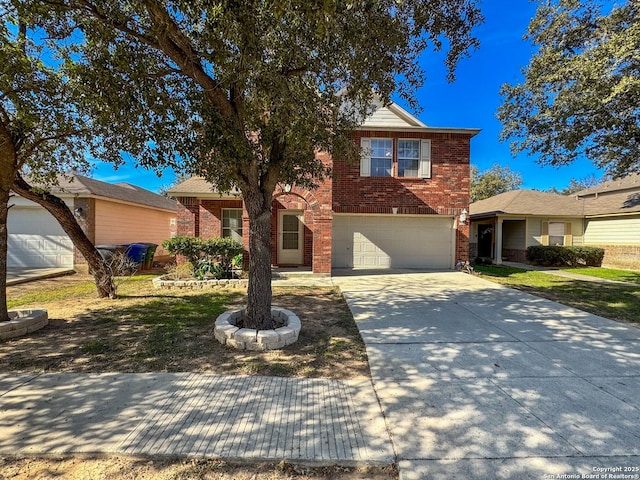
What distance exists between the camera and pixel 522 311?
6.58 m

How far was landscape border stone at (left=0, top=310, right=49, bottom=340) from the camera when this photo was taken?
4793 mm

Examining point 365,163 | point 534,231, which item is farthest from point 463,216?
point 534,231

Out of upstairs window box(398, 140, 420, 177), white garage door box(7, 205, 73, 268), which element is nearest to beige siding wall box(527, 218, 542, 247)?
upstairs window box(398, 140, 420, 177)

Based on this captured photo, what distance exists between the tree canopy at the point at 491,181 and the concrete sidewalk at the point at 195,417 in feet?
112

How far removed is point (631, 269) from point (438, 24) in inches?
637

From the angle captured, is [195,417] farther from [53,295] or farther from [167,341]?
[53,295]

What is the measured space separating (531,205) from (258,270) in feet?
57.5

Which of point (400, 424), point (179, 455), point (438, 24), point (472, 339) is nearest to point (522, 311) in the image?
point (472, 339)

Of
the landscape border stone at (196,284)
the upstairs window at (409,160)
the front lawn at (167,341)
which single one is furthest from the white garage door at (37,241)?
the upstairs window at (409,160)

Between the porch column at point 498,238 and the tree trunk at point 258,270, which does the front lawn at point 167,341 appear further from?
the porch column at point 498,238

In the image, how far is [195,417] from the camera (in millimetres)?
2828

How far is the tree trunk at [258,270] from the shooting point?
4957 millimetres

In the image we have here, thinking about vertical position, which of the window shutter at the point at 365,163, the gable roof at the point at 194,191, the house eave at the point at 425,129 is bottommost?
the gable roof at the point at 194,191

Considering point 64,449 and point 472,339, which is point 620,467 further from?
point 64,449
